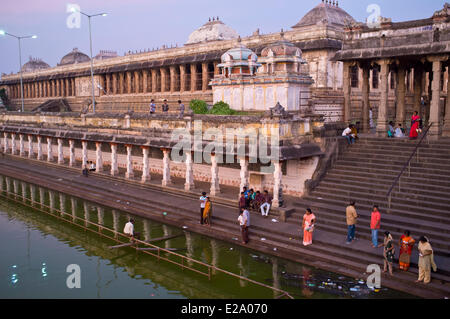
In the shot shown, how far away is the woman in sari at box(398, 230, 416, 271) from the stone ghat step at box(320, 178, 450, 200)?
4430mm

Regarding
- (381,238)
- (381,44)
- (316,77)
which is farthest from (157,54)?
→ (381,238)

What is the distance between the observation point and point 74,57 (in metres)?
68.6

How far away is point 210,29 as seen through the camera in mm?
46156

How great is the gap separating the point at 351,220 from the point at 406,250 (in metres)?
2.07

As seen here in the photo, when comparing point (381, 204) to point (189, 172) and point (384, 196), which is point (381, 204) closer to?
point (384, 196)

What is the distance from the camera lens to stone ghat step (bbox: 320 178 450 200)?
1473 centimetres

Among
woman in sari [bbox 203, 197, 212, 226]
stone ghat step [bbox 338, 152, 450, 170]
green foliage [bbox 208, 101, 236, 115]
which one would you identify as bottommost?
woman in sari [bbox 203, 197, 212, 226]

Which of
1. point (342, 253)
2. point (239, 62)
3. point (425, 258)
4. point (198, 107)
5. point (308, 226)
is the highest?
point (239, 62)

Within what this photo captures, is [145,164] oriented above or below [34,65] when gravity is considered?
below

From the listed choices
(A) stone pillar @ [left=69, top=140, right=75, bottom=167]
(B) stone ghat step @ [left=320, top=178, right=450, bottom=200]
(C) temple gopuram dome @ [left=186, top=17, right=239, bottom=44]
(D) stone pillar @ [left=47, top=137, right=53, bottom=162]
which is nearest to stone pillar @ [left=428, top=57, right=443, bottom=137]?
(B) stone ghat step @ [left=320, top=178, right=450, bottom=200]

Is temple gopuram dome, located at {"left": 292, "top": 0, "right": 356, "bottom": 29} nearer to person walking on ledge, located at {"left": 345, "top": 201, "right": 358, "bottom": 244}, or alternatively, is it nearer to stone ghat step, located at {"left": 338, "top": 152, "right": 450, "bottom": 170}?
stone ghat step, located at {"left": 338, "top": 152, "right": 450, "bottom": 170}

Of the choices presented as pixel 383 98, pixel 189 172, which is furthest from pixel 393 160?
pixel 189 172
